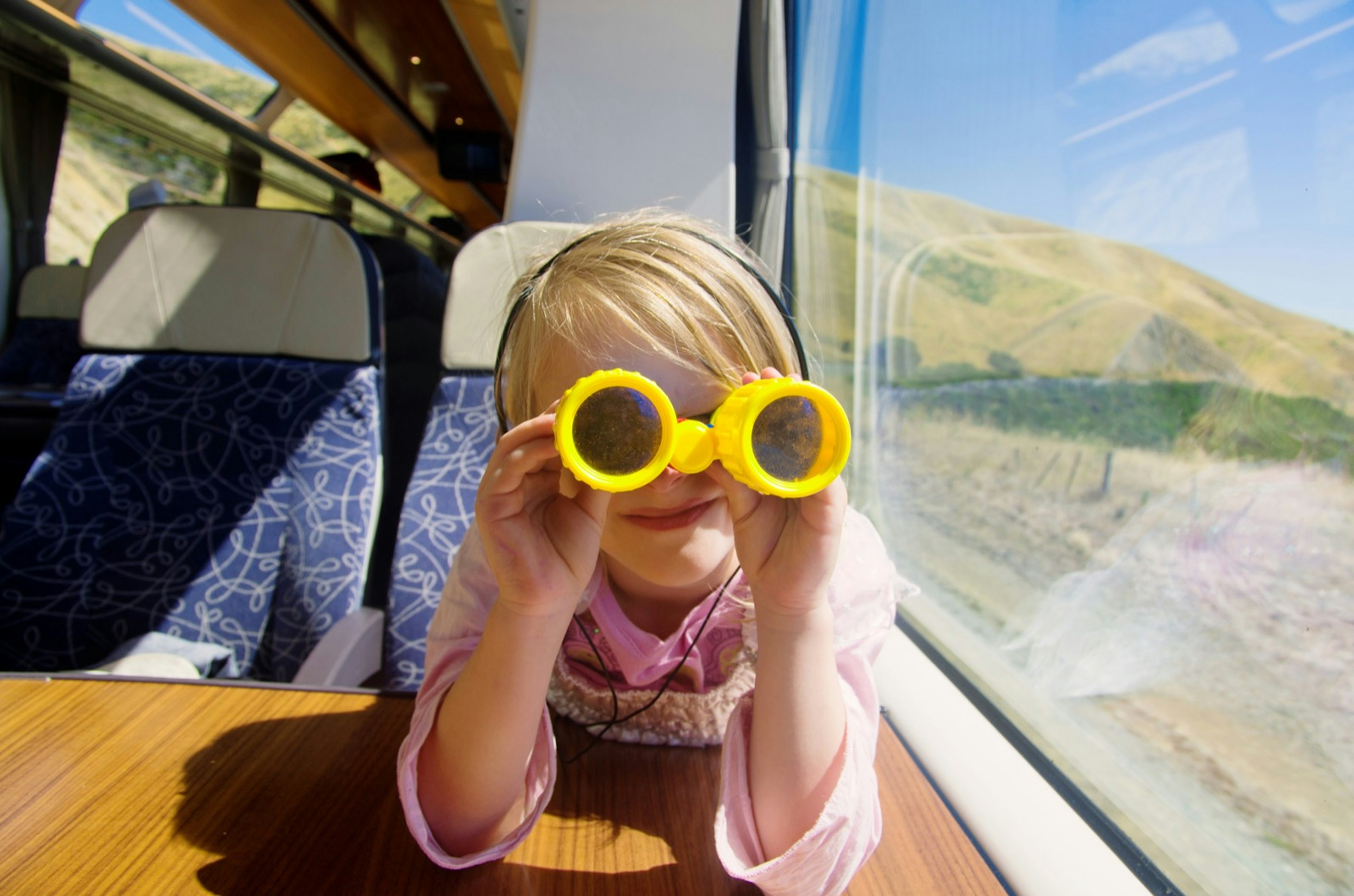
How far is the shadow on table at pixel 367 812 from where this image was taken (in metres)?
0.64

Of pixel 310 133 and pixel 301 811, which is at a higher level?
pixel 310 133

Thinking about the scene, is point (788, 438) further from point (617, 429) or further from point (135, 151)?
point (135, 151)

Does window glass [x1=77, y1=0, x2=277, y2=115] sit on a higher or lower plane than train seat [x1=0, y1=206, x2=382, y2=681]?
higher

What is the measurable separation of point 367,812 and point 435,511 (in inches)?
32.4

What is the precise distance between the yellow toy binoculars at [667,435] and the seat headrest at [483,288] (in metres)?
0.93

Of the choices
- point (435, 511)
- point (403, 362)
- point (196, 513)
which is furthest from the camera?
point (403, 362)

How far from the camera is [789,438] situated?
0.61 meters

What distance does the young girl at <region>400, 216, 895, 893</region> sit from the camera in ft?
2.20

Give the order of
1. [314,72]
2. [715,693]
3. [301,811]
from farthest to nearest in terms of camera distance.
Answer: [314,72] → [715,693] → [301,811]

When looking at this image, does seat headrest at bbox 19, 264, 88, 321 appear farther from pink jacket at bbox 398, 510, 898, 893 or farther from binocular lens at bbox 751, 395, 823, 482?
binocular lens at bbox 751, 395, 823, 482

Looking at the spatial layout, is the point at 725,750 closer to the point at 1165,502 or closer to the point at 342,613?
the point at 1165,502

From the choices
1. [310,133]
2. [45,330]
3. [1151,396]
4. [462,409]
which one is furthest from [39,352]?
[1151,396]

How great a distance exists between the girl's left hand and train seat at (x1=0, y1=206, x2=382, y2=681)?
113cm

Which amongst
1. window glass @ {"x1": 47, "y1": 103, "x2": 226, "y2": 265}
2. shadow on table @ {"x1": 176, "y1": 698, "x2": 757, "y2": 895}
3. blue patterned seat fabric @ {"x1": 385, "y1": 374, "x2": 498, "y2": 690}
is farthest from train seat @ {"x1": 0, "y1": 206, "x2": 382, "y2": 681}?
window glass @ {"x1": 47, "y1": 103, "x2": 226, "y2": 265}
